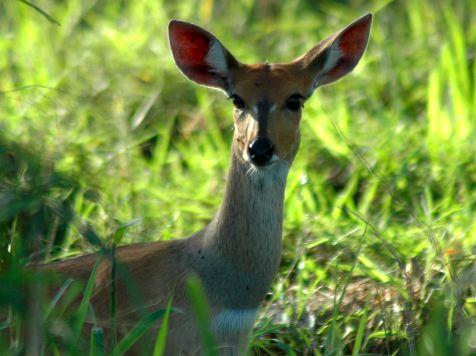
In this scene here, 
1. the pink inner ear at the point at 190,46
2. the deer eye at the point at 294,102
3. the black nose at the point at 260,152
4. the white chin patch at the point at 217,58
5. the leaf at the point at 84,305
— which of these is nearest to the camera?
the leaf at the point at 84,305

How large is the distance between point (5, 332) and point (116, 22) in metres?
3.92

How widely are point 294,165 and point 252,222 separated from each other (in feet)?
6.31

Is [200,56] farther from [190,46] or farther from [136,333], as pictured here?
[136,333]

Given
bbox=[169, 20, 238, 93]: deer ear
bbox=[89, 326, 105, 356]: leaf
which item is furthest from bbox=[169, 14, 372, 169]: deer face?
bbox=[89, 326, 105, 356]: leaf

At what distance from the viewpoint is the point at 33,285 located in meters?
3.53

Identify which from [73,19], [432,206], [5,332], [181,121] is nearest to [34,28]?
[73,19]

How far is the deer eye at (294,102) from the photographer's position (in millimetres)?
4312

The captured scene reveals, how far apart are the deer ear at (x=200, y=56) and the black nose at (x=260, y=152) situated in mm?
433

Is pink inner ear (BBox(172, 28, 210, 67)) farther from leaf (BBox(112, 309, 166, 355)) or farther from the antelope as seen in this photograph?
leaf (BBox(112, 309, 166, 355))

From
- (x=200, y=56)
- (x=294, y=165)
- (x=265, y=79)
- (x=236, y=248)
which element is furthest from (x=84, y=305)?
Answer: (x=294, y=165)

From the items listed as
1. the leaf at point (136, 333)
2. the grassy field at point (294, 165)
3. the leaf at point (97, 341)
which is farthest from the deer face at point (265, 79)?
the leaf at point (97, 341)

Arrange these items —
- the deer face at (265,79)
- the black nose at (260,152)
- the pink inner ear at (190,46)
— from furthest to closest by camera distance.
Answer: the pink inner ear at (190,46)
the deer face at (265,79)
the black nose at (260,152)

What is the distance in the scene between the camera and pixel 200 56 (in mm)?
4609

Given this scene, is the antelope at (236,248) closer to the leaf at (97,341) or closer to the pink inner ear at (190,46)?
the pink inner ear at (190,46)
